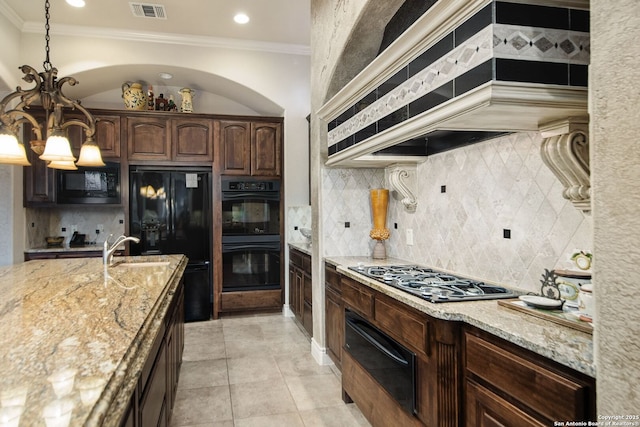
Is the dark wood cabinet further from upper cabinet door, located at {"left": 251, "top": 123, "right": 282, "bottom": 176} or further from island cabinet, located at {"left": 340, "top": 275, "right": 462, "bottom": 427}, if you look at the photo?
upper cabinet door, located at {"left": 251, "top": 123, "right": 282, "bottom": 176}

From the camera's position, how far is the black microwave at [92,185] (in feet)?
14.5

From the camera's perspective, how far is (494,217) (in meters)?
1.99

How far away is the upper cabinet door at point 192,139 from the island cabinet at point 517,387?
13.0ft

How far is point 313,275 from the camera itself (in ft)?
11.3

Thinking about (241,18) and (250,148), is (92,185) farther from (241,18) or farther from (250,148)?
(241,18)

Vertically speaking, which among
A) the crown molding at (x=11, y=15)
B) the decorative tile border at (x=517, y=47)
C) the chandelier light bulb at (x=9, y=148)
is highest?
the crown molding at (x=11, y=15)

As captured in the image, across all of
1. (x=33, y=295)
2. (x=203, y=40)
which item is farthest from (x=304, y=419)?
(x=203, y=40)

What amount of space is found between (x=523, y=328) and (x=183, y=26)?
453 cm

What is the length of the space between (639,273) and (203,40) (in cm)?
489

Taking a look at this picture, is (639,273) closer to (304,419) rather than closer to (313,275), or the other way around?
(304,419)

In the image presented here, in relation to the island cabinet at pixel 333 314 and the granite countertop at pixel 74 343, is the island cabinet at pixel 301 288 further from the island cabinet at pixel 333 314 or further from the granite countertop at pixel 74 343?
the granite countertop at pixel 74 343

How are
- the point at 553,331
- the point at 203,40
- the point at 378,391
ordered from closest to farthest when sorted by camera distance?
the point at 553,331
the point at 378,391
the point at 203,40

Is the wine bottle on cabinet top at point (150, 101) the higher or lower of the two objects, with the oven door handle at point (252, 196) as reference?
higher

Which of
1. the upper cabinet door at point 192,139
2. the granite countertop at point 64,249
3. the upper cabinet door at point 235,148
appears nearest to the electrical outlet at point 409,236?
the upper cabinet door at point 235,148
